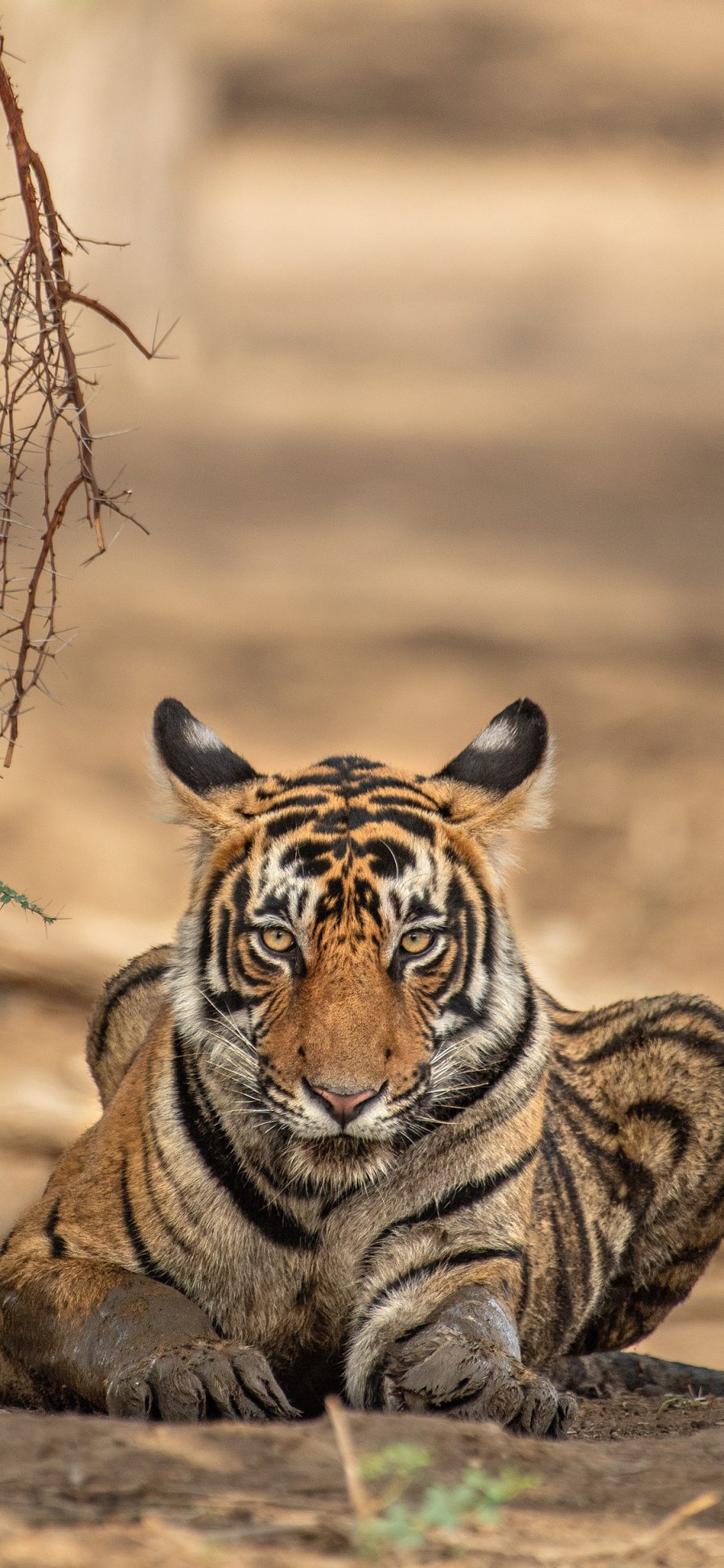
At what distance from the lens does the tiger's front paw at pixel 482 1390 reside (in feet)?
10.7

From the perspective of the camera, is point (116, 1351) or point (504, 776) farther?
point (504, 776)

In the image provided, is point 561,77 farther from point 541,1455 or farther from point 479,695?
point 541,1455

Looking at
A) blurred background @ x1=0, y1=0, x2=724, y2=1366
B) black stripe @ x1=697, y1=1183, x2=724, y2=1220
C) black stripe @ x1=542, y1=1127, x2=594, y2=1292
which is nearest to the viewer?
black stripe @ x1=542, y1=1127, x2=594, y2=1292

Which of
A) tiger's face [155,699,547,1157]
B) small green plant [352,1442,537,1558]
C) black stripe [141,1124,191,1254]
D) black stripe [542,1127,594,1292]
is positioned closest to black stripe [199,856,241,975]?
tiger's face [155,699,547,1157]

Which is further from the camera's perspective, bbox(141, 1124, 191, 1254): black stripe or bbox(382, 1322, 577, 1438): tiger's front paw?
bbox(141, 1124, 191, 1254): black stripe

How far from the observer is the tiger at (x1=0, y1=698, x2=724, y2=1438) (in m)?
3.40

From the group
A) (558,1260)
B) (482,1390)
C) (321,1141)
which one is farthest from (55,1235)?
(558,1260)

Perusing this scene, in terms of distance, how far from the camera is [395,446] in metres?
13.6

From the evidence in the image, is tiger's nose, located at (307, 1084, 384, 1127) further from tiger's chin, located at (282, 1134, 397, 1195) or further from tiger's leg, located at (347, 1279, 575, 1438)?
tiger's leg, located at (347, 1279, 575, 1438)

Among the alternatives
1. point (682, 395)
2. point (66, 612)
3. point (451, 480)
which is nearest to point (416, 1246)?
point (66, 612)

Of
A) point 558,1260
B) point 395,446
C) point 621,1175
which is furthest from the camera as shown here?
point 395,446

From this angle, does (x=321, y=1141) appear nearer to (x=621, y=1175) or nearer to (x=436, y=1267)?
(x=436, y=1267)

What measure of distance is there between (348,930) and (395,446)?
10411mm

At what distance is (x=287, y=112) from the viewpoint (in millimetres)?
15977
